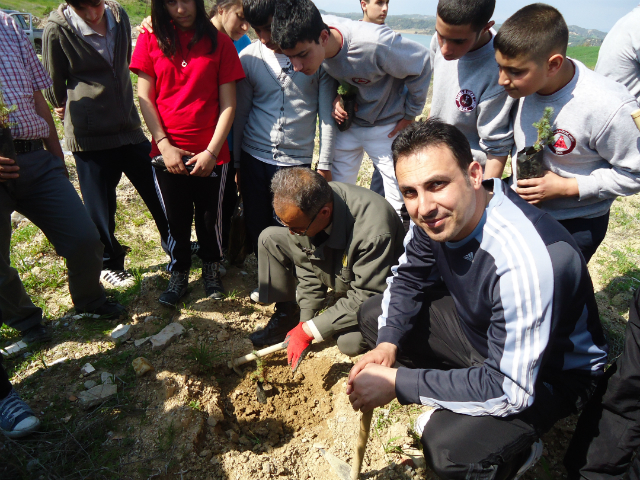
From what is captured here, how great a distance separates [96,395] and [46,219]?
1.09 metres

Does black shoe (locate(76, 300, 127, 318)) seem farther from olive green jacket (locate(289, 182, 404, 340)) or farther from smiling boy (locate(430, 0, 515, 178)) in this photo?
smiling boy (locate(430, 0, 515, 178))

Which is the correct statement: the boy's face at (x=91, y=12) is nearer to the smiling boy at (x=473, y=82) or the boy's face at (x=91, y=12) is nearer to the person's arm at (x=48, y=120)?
the person's arm at (x=48, y=120)

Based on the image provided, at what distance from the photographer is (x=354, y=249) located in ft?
8.34

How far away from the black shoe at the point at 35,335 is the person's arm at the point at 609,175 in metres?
3.11

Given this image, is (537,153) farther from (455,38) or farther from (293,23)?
(293,23)

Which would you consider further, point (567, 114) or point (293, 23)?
point (293, 23)

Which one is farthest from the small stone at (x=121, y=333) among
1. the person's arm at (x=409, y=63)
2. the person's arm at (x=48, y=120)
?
the person's arm at (x=409, y=63)

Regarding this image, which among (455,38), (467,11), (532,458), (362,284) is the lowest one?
(532,458)

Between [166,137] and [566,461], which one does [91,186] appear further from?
[566,461]

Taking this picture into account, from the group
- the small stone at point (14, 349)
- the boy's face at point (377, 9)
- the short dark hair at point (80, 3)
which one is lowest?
the small stone at point (14, 349)

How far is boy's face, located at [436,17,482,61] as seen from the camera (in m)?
2.25

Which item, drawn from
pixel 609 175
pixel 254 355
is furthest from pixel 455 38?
pixel 254 355

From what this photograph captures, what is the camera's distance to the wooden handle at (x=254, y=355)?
2779 millimetres

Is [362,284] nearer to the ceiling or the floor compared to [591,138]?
nearer to the floor
